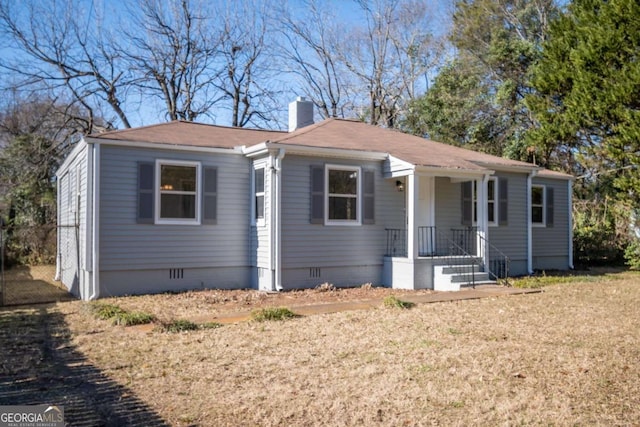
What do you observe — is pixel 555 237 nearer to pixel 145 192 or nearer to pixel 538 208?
pixel 538 208

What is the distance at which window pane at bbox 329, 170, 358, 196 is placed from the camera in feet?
40.6

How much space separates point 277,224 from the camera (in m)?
11.5

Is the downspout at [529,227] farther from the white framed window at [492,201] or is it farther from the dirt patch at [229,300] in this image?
the dirt patch at [229,300]

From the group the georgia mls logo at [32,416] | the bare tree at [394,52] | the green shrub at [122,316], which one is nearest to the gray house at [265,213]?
the green shrub at [122,316]

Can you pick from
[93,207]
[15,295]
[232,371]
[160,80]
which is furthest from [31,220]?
[232,371]

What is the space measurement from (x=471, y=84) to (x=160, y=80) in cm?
1453

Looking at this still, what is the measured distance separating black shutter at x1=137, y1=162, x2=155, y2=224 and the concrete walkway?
3404 millimetres

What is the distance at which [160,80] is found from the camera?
26359 millimetres

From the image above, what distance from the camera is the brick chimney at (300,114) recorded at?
632 inches

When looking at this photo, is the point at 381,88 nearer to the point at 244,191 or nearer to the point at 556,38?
the point at 556,38

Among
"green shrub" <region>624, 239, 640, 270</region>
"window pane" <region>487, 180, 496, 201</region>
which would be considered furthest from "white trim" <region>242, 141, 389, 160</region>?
"green shrub" <region>624, 239, 640, 270</region>

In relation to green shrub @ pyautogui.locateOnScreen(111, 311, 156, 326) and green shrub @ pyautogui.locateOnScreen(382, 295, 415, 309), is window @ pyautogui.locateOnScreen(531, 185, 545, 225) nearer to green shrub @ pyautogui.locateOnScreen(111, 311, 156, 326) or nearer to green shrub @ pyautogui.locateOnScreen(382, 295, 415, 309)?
green shrub @ pyautogui.locateOnScreen(382, 295, 415, 309)

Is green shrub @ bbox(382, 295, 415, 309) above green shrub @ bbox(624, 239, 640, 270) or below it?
below

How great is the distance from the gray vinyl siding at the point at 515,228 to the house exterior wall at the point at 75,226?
406 inches
